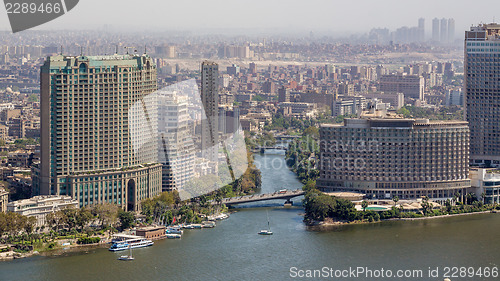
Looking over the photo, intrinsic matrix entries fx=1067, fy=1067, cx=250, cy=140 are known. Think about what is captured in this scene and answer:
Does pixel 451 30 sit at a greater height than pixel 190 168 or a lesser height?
greater

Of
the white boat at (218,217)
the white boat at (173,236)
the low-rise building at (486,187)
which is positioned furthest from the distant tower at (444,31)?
the white boat at (173,236)

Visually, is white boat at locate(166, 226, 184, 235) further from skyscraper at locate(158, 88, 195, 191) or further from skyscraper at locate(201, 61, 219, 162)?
skyscraper at locate(201, 61, 219, 162)

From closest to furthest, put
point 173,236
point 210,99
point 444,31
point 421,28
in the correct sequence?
point 173,236, point 210,99, point 444,31, point 421,28

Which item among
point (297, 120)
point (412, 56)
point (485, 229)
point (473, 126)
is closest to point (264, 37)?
point (412, 56)

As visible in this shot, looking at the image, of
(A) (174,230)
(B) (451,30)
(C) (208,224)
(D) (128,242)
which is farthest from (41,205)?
(B) (451,30)

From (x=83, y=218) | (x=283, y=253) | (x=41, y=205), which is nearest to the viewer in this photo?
(x=283, y=253)

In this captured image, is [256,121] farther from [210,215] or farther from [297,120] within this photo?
[210,215]

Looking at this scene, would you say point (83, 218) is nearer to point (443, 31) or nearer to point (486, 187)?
point (486, 187)
